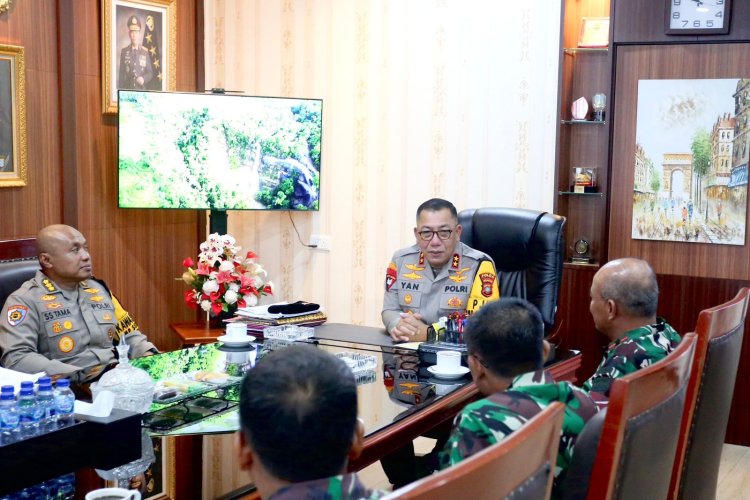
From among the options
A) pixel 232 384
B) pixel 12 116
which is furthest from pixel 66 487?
pixel 12 116

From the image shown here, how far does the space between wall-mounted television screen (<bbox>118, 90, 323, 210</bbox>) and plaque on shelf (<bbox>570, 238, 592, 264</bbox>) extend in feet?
4.75

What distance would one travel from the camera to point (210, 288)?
435cm

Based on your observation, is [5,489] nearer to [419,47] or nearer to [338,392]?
[338,392]

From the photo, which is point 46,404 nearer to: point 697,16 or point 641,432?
point 641,432

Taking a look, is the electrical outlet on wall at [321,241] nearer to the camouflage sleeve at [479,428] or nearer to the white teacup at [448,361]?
the white teacup at [448,361]

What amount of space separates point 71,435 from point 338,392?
958 mm

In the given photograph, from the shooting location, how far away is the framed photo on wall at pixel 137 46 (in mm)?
4801

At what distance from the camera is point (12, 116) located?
14.1 ft

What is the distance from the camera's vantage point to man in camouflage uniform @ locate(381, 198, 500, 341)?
369cm

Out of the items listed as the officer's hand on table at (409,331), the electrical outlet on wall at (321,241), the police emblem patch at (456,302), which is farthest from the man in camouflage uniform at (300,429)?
the electrical outlet on wall at (321,241)

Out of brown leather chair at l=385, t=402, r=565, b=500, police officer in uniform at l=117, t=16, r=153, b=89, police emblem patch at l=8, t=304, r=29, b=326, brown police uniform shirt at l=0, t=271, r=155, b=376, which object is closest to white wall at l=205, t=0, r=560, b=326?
police officer in uniform at l=117, t=16, r=153, b=89

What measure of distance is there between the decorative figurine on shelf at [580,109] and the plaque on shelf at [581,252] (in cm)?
63

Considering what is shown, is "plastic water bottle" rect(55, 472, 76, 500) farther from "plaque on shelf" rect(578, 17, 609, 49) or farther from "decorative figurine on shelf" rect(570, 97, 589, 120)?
"plaque on shelf" rect(578, 17, 609, 49)

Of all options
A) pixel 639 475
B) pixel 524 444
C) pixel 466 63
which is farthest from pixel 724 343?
pixel 466 63
